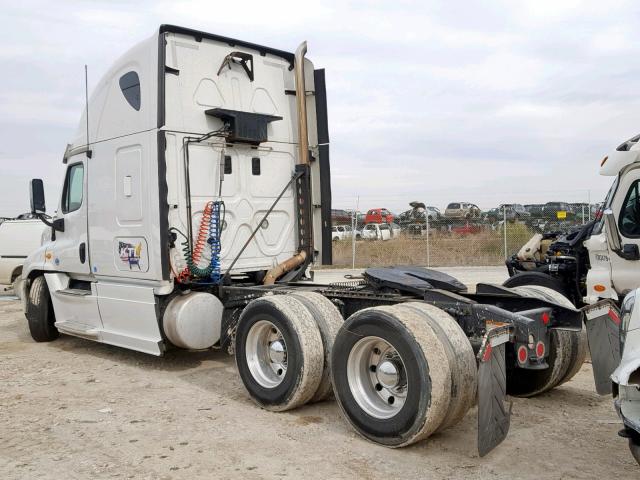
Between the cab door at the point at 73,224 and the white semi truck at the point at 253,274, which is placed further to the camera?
the cab door at the point at 73,224

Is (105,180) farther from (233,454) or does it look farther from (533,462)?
(533,462)

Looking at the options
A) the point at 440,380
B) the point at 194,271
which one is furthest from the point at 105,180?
the point at 440,380

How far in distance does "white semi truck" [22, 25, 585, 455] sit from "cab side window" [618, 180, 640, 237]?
239 centimetres

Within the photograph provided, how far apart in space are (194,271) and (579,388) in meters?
4.15

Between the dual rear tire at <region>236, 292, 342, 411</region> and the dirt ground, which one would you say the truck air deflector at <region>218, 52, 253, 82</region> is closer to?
the dual rear tire at <region>236, 292, 342, 411</region>

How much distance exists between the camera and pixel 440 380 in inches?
171

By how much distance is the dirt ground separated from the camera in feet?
14.4

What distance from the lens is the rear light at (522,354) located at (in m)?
4.71

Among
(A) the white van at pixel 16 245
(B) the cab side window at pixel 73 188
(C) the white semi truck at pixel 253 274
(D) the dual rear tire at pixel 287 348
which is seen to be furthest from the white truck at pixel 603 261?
(A) the white van at pixel 16 245

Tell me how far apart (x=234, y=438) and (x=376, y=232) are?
23.4 metres

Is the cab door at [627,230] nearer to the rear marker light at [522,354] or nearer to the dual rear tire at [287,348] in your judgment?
the rear marker light at [522,354]

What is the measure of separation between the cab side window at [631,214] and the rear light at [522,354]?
3.79 meters

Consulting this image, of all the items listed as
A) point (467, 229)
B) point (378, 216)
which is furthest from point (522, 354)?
point (378, 216)

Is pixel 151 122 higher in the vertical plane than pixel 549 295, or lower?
higher
